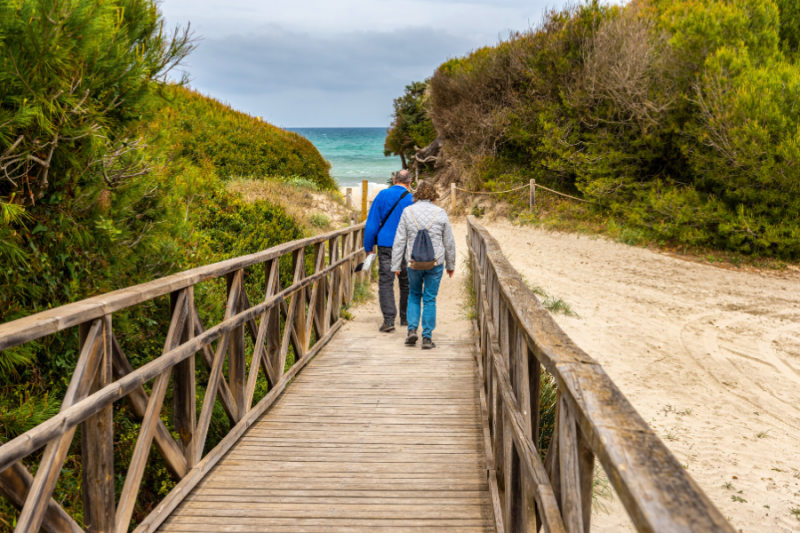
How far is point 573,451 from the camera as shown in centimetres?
152

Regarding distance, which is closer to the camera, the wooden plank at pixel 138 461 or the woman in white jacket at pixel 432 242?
the wooden plank at pixel 138 461

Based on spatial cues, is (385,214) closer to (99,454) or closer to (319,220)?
(99,454)

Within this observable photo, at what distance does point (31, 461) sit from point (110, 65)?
2.11 m

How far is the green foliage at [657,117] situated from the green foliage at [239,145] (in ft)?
20.4

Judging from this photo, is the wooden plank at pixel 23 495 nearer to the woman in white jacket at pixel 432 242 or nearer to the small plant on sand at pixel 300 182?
the woman in white jacket at pixel 432 242

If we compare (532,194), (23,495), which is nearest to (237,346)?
(23,495)

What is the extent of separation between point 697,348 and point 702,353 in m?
0.19

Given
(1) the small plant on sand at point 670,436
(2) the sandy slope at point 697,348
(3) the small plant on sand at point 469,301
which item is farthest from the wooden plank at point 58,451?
(3) the small plant on sand at point 469,301

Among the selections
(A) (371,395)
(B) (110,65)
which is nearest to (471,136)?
(A) (371,395)

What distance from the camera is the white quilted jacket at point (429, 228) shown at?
566 cm

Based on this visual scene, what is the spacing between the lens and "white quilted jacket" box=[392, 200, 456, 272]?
18.6 ft

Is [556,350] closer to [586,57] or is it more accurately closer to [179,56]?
[179,56]

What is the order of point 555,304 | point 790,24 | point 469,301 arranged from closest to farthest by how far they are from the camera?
point 555,304 → point 469,301 → point 790,24

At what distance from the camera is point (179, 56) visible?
143 inches
